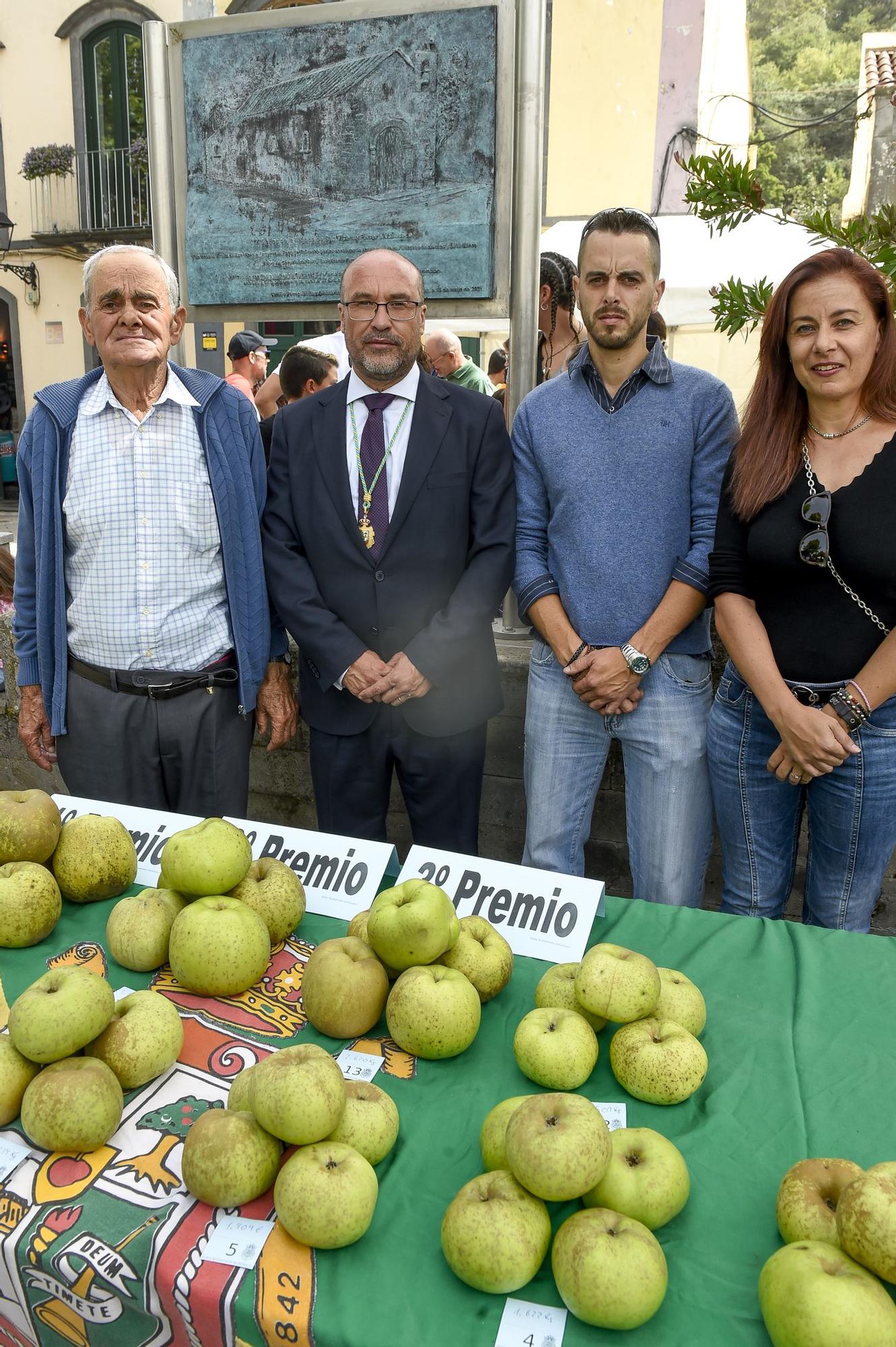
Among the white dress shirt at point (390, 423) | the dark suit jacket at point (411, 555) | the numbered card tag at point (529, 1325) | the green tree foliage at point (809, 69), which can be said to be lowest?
the numbered card tag at point (529, 1325)

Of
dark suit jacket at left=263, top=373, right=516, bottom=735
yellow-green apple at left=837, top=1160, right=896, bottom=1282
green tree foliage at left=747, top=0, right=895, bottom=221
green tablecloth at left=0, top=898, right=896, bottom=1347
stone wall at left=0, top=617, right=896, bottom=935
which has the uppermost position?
green tree foliage at left=747, top=0, right=895, bottom=221

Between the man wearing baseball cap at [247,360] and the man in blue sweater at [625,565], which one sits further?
the man wearing baseball cap at [247,360]

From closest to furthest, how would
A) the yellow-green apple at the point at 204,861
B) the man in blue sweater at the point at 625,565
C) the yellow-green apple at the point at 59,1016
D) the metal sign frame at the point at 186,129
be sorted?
1. the yellow-green apple at the point at 59,1016
2. the yellow-green apple at the point at 204,861
3. the man in blue sweater at the point at 625,565
4. the metal sign frame at the point at 186,129

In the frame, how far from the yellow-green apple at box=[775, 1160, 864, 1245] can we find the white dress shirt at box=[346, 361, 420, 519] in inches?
81.3

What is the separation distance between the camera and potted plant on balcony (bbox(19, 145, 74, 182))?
1554cm

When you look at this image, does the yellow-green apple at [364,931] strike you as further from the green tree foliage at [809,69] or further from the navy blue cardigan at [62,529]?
the green tree foliage at [809,69]

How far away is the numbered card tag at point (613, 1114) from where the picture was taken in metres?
1.46

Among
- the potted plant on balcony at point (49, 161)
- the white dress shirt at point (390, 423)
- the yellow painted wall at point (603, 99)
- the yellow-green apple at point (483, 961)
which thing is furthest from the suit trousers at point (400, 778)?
the potted plant on balcony at point (49, 161)

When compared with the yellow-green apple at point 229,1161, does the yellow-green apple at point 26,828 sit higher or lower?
higher

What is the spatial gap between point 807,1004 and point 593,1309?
2.70ft

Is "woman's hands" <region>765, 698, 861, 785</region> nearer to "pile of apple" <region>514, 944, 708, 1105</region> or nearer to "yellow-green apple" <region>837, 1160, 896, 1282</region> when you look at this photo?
"pile of apple" <region>514, 944, 708, 1105</region>

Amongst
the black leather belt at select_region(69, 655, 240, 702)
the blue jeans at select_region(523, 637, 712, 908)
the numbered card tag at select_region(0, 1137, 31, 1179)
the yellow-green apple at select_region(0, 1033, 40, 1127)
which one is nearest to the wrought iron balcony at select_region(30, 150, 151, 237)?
the black leather belt at select_region(69, 655, 240, 702)

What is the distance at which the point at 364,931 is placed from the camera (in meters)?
1.79

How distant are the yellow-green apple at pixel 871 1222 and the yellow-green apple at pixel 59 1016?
1.08 m
